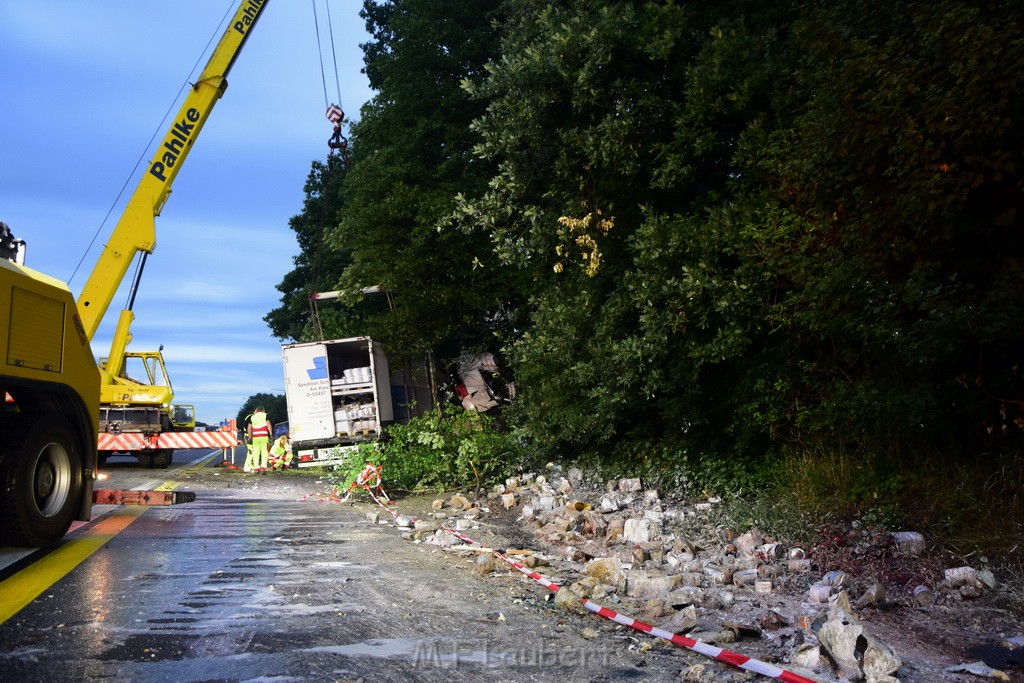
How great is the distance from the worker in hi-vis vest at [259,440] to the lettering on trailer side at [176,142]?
5993mm

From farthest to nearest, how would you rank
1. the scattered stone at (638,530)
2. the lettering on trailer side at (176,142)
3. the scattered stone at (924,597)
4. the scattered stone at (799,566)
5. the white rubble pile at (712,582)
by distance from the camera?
the lettering on trailer side at (176,142) < the scattered stone at (638,530) < the scattered stone at (799,566) < the scattered stone at (924,597) < the white rubble pile at (712,582)

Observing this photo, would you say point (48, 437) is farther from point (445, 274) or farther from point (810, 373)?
point (445, 274)

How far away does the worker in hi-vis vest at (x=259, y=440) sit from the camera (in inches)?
835

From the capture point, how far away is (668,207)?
11.9m

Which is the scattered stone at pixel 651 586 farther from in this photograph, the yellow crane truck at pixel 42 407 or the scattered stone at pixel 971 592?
the yellow crane truck at pixel 42 407

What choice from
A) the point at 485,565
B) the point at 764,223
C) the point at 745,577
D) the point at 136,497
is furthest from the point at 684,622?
the point at 136,497

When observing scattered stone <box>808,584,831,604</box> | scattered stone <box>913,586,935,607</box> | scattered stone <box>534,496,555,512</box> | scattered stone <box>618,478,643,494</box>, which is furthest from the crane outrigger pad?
scattered stone <box>913,586,935,607</box>

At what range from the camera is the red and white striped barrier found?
20281 mm

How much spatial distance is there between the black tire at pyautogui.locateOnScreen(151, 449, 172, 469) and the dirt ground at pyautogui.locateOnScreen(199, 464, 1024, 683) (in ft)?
52.0

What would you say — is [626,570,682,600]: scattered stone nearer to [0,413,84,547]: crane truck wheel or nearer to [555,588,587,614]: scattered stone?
[555,588,587,614]: scattered stone

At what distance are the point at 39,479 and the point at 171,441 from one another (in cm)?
1352

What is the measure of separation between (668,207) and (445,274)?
820 cm

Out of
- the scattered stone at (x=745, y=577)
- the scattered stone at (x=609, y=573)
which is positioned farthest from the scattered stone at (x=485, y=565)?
the scattered stone at (x=745, y=577)

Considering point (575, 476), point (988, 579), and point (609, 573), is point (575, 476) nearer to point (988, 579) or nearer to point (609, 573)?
point (609, 573)
